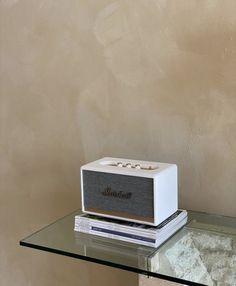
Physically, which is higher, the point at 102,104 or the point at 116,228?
the point at 102,104

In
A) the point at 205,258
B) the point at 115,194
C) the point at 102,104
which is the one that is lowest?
the point at 205,258

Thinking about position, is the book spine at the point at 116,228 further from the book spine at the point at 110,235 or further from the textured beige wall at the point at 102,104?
the textured beige wall at the point at 102,104

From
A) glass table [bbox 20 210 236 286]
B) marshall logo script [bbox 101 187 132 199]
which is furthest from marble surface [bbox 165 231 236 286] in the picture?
marshall logo script [bbox 101 187 132 199]

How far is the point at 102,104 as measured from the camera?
134cm

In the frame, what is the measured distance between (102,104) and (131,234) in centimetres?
44

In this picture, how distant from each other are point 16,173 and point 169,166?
0.70 m

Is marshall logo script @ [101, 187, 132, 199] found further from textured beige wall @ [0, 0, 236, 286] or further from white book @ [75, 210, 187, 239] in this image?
textured beige wall @ [0, 0, 236, 286]

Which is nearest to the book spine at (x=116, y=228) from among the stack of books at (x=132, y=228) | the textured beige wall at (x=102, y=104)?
the stack of books at (x=132, y=228)

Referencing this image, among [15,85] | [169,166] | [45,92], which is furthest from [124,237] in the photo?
[15,85]

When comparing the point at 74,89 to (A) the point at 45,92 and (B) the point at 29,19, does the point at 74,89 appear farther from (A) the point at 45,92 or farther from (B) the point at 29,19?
(B) the point at 29,19

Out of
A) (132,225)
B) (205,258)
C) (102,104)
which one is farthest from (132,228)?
(102,104)

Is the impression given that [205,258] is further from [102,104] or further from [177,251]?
[102,104]

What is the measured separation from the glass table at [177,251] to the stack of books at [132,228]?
12 millimetres

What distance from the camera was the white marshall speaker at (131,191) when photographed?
40.1 inches
